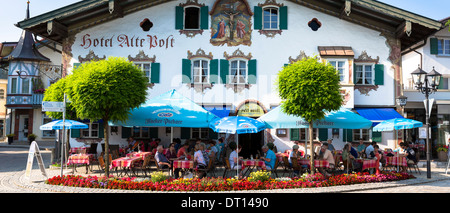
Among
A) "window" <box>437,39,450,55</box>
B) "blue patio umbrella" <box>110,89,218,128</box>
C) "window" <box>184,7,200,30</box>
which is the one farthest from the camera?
"window" <box>437,39,450,55</box>

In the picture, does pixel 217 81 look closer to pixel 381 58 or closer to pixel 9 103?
pixel 381 58

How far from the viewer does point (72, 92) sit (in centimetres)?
1177

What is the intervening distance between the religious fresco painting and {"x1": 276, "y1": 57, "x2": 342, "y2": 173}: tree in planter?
21.1 ft

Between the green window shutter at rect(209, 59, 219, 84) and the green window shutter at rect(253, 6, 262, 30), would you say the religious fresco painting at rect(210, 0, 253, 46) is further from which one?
the green window shutter at rect(209, 59, 219, 84)

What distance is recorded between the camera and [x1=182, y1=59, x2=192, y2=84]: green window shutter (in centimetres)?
1791

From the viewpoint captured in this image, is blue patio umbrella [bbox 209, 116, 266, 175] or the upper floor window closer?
blue patio umbrella [bbox 209, 116, 266, 175]

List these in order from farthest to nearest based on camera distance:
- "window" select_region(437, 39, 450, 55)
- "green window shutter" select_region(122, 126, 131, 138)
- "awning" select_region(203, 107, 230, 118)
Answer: "window" select_region(437, 39, 450, 55) < "green window shutter" select_region(122, 126, 131, 138) < "awning" select_region(203, 107, 230, 118)

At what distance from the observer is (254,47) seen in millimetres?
18000

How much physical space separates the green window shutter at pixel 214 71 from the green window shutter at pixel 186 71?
3.28 feet

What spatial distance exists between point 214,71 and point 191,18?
2944 mm

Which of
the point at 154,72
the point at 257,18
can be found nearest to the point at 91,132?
the point at 154,72

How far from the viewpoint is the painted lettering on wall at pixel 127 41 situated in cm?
1808

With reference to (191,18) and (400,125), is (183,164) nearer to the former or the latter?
(400,125)

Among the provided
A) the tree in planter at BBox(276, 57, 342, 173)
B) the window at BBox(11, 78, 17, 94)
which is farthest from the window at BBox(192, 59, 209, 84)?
the window at BBox(11, 78, 17, 94)
